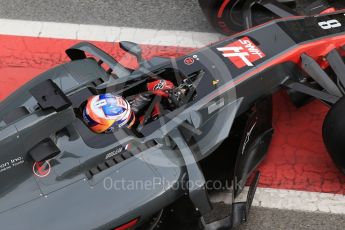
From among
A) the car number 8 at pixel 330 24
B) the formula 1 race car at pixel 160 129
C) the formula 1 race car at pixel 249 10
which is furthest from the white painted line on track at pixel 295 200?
the formula 1 race car at pixel 249 10

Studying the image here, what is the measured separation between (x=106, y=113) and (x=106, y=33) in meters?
2.30

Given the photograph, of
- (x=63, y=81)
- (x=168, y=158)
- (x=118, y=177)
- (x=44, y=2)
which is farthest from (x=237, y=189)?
(x=44, y=2)

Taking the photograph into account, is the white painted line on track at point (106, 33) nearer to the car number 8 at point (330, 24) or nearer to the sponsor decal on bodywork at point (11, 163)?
the car number 8 at point (330, 24)

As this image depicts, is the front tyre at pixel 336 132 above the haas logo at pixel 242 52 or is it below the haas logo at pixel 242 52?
below

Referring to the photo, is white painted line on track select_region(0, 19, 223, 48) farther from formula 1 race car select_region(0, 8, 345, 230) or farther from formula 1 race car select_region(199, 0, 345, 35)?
formula 1 race car select_region(0, 8, 345, 230)

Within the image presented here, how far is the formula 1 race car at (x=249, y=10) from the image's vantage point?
17.5ft

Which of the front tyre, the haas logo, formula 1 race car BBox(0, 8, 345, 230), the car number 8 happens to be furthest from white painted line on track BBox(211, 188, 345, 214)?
the car number 8

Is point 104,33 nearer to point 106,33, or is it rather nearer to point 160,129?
point 106,33

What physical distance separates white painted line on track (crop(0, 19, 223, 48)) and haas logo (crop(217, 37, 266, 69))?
1.24 metres

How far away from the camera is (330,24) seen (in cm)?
496

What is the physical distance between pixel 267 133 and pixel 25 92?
6.51ft

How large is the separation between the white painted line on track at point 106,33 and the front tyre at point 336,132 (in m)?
1.97

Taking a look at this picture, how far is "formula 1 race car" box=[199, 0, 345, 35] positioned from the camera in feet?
17.5

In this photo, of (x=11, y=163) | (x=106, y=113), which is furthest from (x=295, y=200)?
(x=11, y=163)
